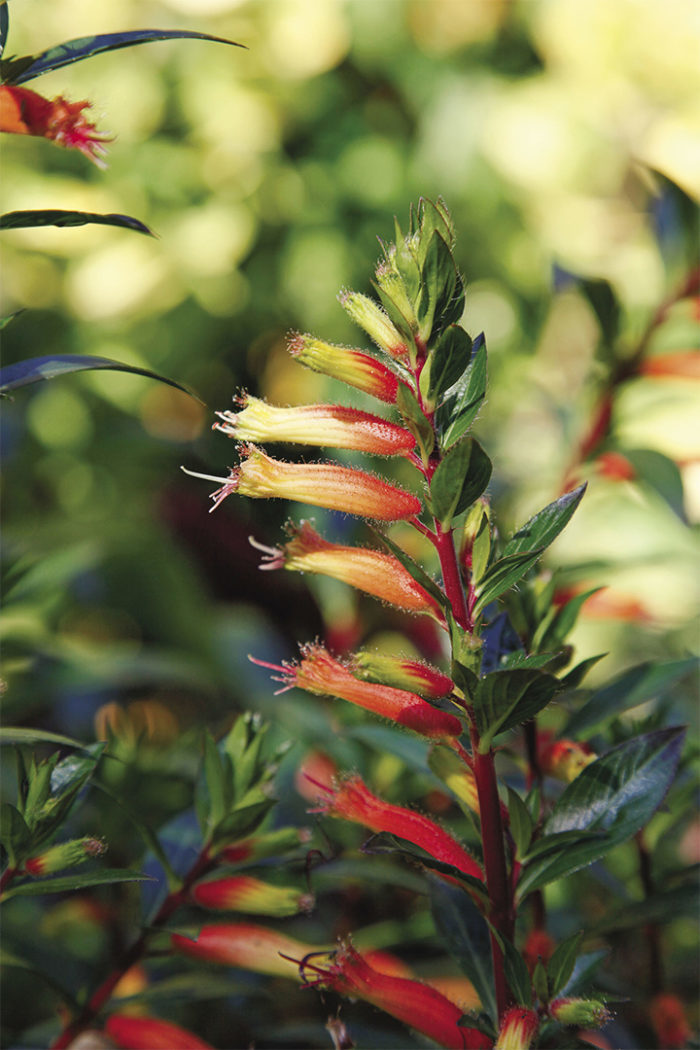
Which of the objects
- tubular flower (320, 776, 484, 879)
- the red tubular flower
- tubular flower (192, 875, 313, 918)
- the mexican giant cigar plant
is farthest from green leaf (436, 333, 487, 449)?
the red tubular flower

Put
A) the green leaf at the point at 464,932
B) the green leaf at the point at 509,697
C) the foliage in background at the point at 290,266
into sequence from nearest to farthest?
1. the green leaf at the point at 509,697
2. the green leaf at the point at 464,932
3. the foliage in background at the point at 290,266

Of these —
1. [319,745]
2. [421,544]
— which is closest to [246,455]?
[319,745]

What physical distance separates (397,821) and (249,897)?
152mm

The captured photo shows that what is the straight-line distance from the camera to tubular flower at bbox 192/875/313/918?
594 mm

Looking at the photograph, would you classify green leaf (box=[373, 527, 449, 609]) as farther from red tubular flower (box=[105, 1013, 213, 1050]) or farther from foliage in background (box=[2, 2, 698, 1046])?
foliage in background (box=[2, 2, 698, 1046])

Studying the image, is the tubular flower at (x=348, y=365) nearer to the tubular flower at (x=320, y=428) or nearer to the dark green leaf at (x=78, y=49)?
the tubular flower at (x=320, y=428)

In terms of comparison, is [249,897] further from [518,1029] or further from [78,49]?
[78,49]

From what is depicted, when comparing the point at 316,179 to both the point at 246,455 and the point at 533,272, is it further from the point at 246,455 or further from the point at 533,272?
the point at 246,455

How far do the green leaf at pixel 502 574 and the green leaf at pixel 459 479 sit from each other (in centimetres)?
3

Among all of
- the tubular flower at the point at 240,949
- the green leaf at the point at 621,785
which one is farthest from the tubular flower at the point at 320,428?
the tubular flower at the point at 240,949

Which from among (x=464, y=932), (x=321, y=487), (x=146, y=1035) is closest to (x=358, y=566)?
(x=321, y=487)

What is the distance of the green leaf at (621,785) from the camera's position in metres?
0.48

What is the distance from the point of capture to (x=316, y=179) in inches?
90.7

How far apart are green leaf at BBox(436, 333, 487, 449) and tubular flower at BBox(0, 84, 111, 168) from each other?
24 cm
